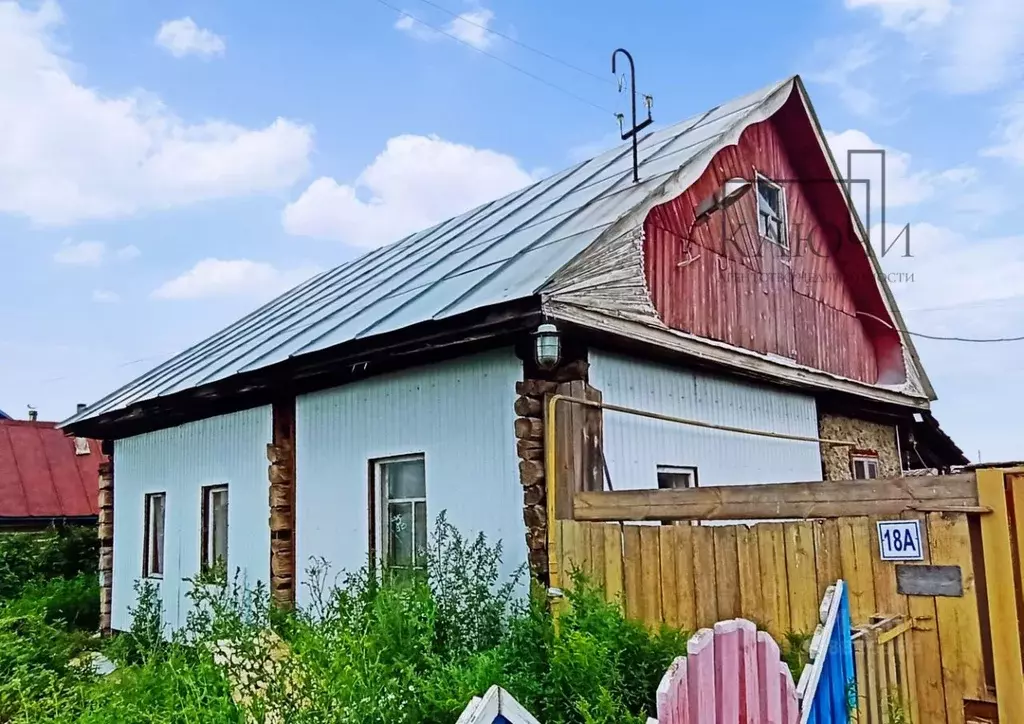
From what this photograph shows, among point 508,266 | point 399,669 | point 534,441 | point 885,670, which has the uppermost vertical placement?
point 508,266

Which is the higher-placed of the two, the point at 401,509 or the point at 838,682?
the point at 401,509

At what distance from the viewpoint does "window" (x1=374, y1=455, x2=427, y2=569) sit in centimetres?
757

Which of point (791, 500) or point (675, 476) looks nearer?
point (791, 500)

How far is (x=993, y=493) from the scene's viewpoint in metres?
3.97

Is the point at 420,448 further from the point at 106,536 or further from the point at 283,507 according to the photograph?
the point at 106,536

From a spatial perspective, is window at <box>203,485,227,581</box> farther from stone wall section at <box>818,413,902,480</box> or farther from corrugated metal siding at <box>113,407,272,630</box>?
stone wall section at <box>818,413,902,480</box>

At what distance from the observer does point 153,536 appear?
12.1m

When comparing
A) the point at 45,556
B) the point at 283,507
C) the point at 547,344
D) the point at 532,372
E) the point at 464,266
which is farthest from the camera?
the point at 45,556

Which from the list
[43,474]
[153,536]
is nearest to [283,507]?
[153,536]

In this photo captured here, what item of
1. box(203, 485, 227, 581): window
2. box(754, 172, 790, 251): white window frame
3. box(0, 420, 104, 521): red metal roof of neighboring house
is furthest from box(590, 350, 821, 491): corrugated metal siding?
box(0, 420, 104, 521): red metal roof of neighboring house

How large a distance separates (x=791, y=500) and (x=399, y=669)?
8.05 ft

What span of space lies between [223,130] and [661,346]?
1679cm

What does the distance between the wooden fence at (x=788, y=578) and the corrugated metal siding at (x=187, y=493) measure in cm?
490

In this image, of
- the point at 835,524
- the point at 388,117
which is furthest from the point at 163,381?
the point at 835,524
